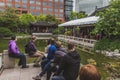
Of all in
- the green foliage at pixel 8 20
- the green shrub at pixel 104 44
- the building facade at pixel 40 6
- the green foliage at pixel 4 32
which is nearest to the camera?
the green shrub at pixel 104 44

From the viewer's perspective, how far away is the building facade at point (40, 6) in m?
98.5

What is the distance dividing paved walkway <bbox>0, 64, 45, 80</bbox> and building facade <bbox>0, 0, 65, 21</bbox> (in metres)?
91.6

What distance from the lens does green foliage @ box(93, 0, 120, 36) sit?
328 inches

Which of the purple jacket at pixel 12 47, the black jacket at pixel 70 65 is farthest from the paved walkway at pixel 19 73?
the black jacket at pixel 70 65

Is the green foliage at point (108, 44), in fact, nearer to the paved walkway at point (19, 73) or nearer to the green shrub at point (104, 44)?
the green shrub at point (104, 44)

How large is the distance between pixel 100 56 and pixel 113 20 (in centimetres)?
558

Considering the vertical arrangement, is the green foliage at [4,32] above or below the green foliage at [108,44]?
below

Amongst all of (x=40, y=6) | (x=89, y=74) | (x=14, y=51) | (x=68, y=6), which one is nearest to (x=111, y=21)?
(x=14, y=51)

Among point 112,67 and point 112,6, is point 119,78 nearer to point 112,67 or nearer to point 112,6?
point 112,67

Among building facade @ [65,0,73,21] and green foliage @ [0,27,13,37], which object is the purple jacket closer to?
green foliage @ [0,27,13,37]

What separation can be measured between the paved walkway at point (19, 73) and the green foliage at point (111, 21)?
117 inches

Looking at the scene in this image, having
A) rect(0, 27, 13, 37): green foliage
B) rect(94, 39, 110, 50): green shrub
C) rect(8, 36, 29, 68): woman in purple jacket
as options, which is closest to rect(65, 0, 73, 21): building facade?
rect(0, 27, 13, 37): green foliage

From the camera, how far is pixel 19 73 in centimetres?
790

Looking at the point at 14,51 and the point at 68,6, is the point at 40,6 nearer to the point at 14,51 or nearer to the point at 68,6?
the point at 68,6
